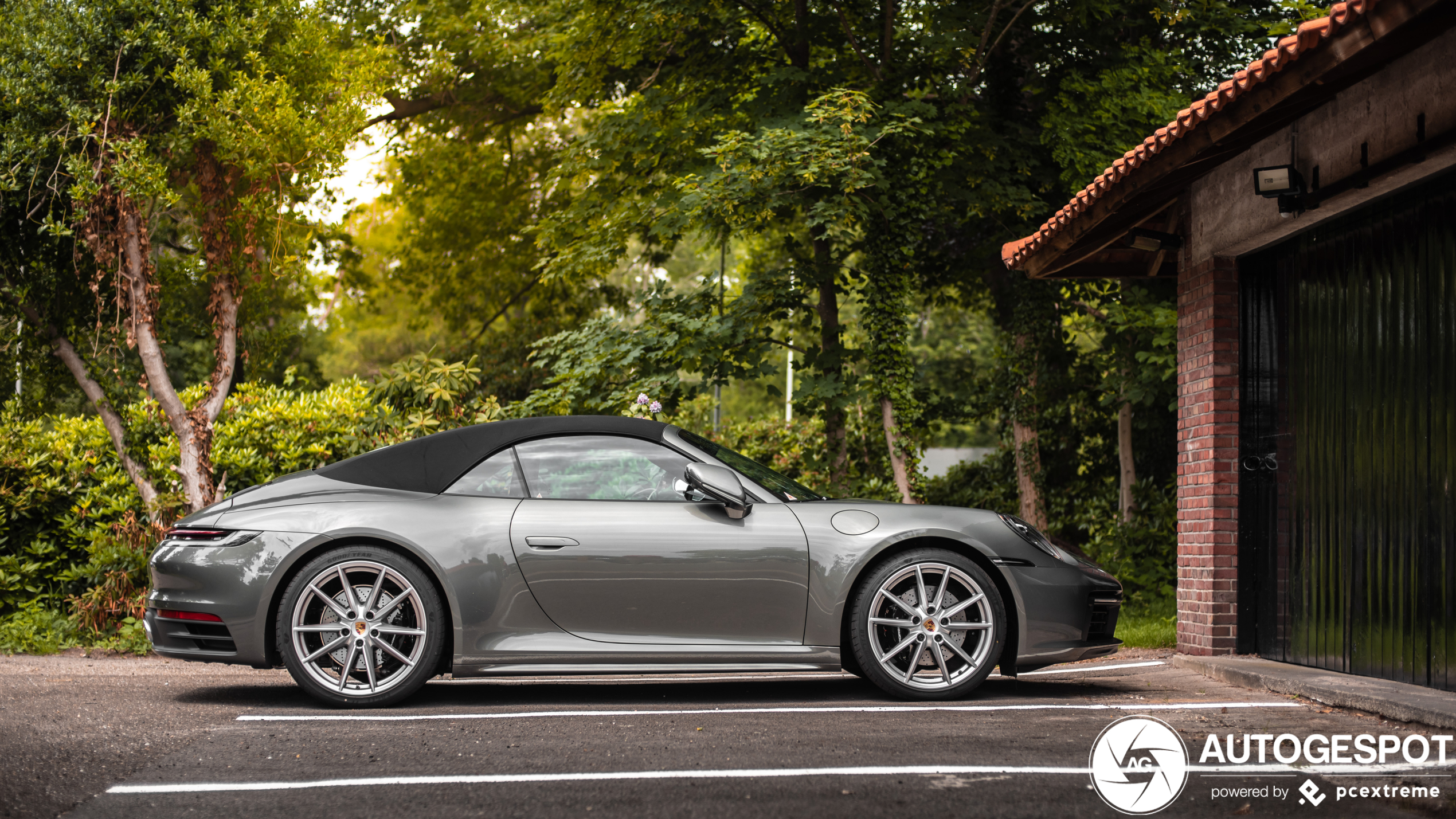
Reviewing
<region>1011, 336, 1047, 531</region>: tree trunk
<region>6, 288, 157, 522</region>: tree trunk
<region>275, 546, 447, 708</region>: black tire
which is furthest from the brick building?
<region>6, 288, 157, 522</region>: tree trunk

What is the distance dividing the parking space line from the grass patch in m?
3.57

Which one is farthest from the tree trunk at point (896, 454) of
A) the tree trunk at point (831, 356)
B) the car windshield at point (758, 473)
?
the car windshield at point (758, 473)

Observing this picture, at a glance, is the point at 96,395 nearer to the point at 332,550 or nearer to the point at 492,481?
the point at 332,550

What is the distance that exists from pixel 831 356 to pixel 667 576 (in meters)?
6.82

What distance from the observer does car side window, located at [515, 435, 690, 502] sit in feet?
17.3

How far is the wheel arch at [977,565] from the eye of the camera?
16.8 feet

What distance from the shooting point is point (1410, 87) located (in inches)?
193

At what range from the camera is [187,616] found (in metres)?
5.08

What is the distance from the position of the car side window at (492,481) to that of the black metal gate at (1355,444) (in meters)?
4.14

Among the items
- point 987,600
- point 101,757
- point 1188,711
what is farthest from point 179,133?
point 1188,711

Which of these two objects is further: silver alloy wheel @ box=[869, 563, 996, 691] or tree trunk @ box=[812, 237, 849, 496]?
tree trunk @ box=[812, 237, 849, 496]

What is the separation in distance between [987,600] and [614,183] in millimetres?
8898

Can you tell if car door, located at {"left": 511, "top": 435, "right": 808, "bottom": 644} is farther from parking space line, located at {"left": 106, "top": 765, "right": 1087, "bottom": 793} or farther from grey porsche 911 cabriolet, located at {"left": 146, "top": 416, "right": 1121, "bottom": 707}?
parking space line, located at {"left": 106, "top": 765, "right": 1087, "bottom": 793}

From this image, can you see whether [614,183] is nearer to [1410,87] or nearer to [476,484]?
[476,484]
